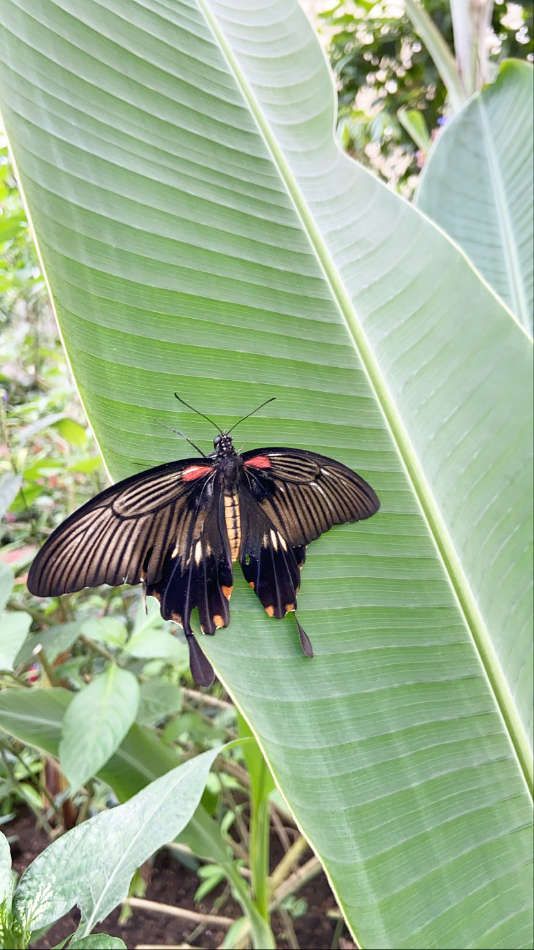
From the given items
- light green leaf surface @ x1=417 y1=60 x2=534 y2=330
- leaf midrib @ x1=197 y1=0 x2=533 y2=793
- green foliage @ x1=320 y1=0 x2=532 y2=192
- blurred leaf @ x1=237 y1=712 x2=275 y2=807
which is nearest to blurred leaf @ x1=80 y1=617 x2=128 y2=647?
blurred leaf @ x1=237 y1=712 x2=275 y2=807

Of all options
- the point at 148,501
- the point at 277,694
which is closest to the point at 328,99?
the point at 148,501

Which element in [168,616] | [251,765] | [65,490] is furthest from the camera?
[65,490]

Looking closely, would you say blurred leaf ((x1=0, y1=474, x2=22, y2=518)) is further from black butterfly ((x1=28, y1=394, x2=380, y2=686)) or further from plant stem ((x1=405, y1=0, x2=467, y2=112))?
plant stem ((x1=405, y1=0, x2=467, y2=112))

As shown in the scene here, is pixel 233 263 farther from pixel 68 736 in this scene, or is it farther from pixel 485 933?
pixel 485 933

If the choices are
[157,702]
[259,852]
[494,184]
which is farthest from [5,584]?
[494,184]

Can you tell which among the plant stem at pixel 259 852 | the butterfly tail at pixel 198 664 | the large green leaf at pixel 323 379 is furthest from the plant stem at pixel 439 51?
the plant stem at pixel 259 852

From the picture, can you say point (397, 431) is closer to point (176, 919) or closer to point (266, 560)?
point (266, 560)
